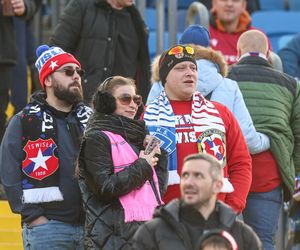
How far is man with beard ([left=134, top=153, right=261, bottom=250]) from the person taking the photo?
7047 mm

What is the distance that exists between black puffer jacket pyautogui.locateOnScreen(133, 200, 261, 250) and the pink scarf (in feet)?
3.00

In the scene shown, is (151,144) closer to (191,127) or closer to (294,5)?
(191,127)

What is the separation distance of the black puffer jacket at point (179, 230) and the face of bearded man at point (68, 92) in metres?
1.82

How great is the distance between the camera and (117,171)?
8133 millimetres

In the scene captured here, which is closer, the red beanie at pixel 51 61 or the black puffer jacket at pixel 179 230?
the black puffer jacket at pixel 179 230

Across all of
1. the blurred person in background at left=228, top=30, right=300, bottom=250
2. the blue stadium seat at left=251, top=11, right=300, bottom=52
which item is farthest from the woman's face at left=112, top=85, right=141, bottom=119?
the blue stadium seat at left=251, top=11, right=300, bottom=52

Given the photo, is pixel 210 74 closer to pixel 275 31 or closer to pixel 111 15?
pixel 111 15

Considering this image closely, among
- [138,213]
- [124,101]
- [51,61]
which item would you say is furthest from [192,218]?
[51,61]

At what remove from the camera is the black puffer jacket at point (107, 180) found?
8023 mm

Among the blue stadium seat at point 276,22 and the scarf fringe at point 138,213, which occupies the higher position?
the scarf fringe at point 138,213

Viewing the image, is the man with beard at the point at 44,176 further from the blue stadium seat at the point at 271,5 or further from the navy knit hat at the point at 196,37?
the blue stadium seat at the point at 271,5

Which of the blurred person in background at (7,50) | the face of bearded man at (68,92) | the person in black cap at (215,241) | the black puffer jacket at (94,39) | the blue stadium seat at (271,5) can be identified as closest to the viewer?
the person in black cap at (215,241)

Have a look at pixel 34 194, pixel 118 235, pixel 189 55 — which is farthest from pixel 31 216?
pixel 189 55

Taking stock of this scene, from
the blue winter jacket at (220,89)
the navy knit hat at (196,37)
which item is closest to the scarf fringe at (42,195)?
the blue winter jacket at (220,89)
